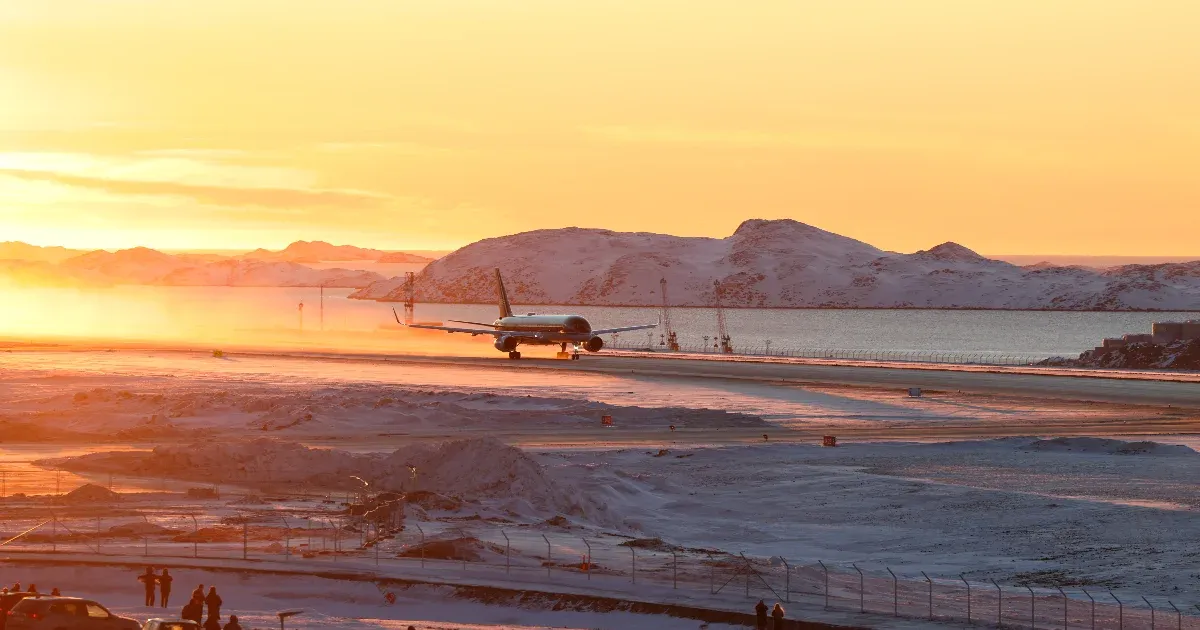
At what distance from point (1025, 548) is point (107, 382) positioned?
125651 mm

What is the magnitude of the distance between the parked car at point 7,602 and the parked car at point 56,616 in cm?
22

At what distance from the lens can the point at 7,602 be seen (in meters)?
40.7

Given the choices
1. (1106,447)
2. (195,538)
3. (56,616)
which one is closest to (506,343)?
(1106,447)

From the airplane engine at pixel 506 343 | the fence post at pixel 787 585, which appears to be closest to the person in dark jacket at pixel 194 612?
the fence post at pixel 787 585

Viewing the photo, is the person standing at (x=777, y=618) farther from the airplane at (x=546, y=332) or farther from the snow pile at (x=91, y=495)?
the airplane at (x=546, y=332)

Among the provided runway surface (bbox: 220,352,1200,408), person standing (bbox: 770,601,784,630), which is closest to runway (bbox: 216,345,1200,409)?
runway surface (bbox: 220,352,1200,408)

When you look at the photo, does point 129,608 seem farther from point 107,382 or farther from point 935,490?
point 107,382

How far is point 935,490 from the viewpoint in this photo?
79.3 meters

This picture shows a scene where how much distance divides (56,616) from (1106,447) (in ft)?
253

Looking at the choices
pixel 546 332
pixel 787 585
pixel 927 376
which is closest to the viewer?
pixel 787 585

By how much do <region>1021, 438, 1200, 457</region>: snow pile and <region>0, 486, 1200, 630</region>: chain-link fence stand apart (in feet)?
136

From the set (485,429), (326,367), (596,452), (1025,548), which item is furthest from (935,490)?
(326,367)

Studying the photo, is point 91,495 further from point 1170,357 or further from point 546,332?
point 1170,357

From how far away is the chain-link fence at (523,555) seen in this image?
164ft
